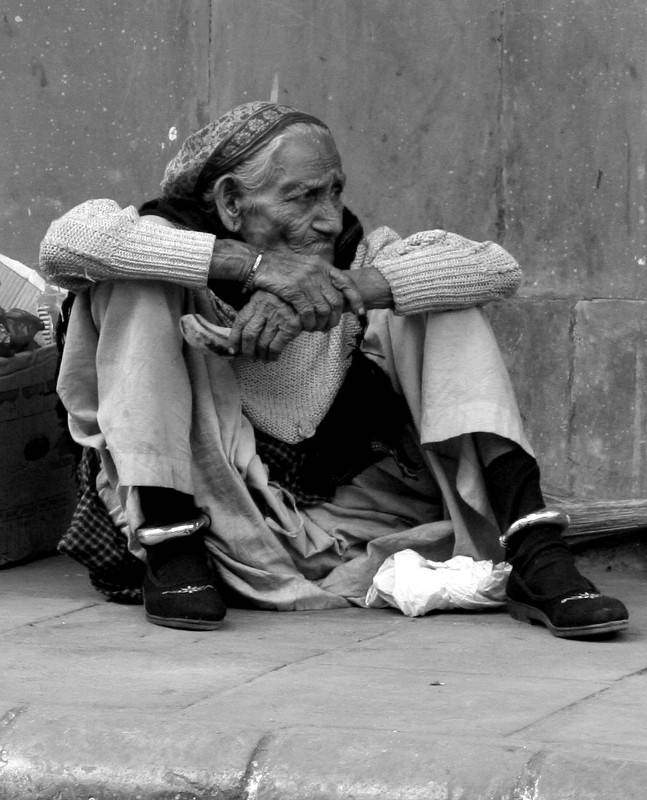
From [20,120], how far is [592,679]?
297cm

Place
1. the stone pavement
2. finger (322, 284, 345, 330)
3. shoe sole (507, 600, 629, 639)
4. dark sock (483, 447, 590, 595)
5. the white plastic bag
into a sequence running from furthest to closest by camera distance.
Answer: the white plastic bag < finger (322, 284, 345, 330) < dark sock (483, 447, 590, 595) < shoe sole (507, 600, 629, 639) < the stone pavement

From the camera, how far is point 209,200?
12.5 ft

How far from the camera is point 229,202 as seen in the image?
3811 mm

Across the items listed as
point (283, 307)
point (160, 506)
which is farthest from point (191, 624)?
point (283, 307)

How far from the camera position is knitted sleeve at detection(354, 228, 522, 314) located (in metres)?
3.59

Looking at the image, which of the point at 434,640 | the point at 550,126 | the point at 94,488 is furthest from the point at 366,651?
the point at 550,126

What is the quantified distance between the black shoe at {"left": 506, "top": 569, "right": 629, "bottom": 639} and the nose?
3.06 ft

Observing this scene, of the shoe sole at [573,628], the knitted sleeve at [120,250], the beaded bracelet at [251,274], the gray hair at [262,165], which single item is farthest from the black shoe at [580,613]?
the gray hair at [262,165]

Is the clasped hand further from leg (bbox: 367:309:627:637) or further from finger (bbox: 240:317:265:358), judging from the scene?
leg (bbox: 367:309:627:637)

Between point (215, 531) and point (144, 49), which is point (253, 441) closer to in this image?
point (215, 531)

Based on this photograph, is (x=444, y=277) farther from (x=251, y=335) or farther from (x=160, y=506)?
(x=160, y=506)

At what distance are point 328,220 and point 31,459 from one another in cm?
108

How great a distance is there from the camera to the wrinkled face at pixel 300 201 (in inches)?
147

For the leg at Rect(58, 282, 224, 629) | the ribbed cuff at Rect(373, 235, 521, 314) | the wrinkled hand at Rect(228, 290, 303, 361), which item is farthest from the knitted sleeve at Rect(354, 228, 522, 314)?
the leg at Rect(58, 282, 224, 629)
